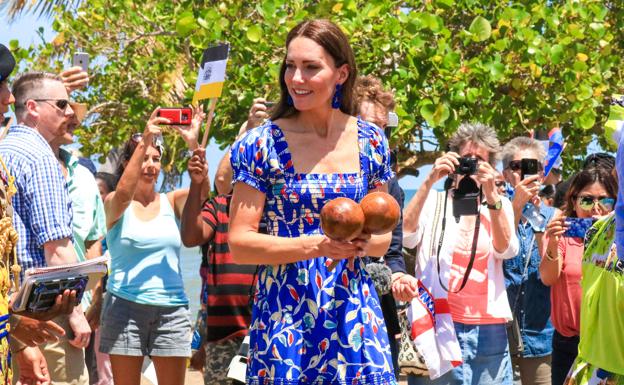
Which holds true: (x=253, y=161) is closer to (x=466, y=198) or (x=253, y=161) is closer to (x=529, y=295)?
(x=466, y=198)

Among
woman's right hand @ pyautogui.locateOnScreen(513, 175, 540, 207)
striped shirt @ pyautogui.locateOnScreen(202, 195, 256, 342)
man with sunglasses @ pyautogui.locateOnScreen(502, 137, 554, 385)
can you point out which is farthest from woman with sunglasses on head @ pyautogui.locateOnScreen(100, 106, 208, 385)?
man with sunglasses @ pyautogui.locateOnScreen(502, 137, 554, 385)

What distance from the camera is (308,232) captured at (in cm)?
402

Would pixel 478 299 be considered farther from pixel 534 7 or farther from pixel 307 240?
pixel 534 7

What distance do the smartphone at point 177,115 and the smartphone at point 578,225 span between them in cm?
244

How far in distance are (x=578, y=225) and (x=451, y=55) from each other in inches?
121

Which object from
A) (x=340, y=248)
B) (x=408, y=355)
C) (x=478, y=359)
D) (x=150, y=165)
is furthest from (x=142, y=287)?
(x=340, y=248)

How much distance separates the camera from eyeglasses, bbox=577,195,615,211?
6.78m

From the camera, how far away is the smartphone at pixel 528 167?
276 inches

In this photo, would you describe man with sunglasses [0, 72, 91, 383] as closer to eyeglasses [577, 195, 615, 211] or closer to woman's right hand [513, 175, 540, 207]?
Answer: woman's right hand [513, 175, 540, 207]

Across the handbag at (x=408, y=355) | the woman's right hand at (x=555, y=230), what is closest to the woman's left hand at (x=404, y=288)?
the handbag at (x=408, y=355)

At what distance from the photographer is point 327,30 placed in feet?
13.5

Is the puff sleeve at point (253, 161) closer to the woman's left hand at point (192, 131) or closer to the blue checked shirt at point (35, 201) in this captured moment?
the blue checked shirt at point (35, 201)

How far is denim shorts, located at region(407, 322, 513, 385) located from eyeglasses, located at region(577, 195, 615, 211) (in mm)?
1133

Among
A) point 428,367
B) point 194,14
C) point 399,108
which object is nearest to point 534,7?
point 399,108
